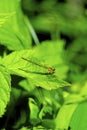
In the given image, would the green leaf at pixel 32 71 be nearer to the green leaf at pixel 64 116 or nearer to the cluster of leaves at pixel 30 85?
the cluster of leaves at pixel 30 85

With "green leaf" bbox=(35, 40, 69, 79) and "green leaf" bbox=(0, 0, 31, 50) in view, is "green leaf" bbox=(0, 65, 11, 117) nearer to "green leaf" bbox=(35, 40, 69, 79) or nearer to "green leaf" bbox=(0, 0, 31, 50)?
"green leaf" bbox=(0, 0, 31, 50)

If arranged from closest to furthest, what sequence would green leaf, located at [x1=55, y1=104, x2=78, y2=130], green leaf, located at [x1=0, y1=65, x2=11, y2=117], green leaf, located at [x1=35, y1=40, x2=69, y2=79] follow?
green leaf, located at [x1=0, y1=65, x2=11, y2=117], green leaf, located at [x1=55, y1=104, x2=78, y2=130], green leaf, located at [x1=35, y1=40, x2=69, y2=79]

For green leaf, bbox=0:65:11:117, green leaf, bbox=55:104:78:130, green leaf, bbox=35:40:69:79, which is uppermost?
green leaf, bbox=0:65:11:117

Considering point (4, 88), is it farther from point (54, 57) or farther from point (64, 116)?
point (54, 57)

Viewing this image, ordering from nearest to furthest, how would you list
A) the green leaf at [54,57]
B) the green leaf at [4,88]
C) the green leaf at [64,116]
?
the green leaf at [4,88] → the green leaf at [64,116] → the green leaf at [54,57]

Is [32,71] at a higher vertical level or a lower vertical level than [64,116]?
higher

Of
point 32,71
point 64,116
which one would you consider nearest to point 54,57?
point 64,116

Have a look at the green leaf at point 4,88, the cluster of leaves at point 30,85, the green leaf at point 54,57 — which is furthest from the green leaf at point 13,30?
the green leaf at point 4,88

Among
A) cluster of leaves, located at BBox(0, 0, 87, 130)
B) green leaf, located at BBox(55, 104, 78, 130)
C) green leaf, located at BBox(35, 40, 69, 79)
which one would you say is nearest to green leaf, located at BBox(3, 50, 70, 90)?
cluster of leaves, located at BBox(0, 0, 87, 130)

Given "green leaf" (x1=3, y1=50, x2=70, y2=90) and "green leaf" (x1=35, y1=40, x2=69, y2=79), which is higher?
"green leaf" (x1=3, y1=50, x2=70, y2=90)
